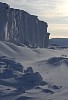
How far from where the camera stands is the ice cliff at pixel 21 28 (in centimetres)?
4269

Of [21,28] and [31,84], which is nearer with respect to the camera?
[31,84]

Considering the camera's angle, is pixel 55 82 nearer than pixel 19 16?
Yes

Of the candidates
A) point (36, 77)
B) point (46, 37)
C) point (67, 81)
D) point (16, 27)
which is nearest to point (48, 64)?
point (67, 81)

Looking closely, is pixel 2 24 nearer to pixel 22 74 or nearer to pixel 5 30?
pixel 5 30

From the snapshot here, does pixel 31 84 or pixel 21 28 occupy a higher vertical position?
pixel 21 28

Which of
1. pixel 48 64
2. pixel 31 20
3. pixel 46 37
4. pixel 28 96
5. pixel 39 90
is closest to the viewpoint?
pixel 28 96

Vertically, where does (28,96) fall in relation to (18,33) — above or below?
→ below

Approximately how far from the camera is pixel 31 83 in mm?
18484

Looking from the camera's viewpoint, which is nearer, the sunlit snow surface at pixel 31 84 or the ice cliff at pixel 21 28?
the sunlit snow surface at pixel 31 84

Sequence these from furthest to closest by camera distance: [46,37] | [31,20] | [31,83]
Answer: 1. [46,37]
2. [31,20]
3. [31,83]

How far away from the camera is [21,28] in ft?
170

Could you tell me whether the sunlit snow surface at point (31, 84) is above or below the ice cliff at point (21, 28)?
below

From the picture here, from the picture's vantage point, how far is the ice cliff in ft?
140

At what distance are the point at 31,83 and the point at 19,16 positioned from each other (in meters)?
33.5
